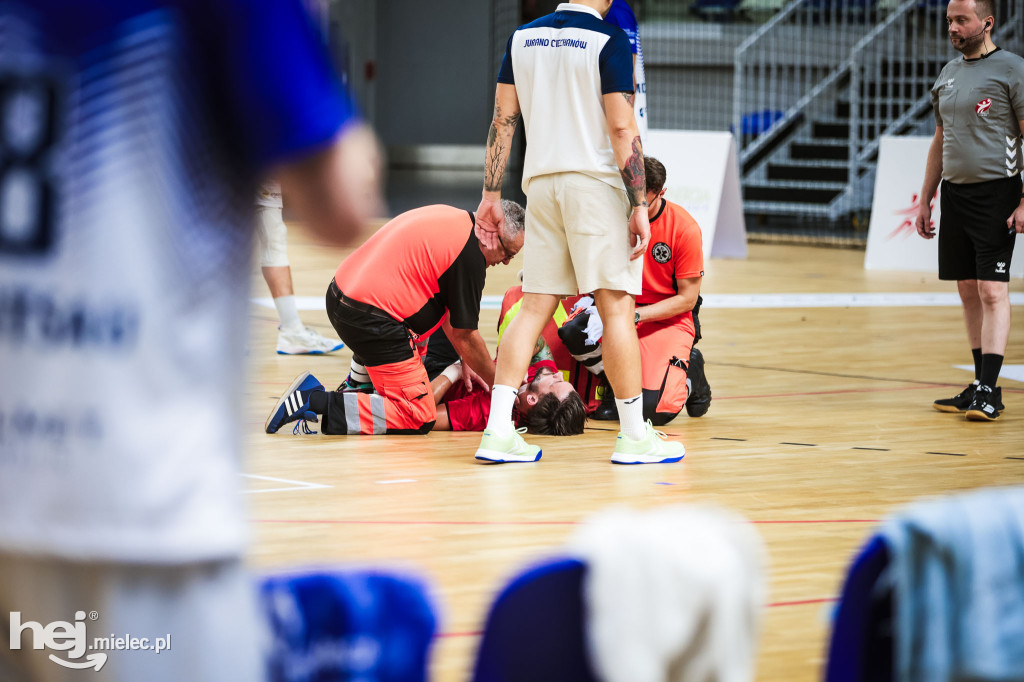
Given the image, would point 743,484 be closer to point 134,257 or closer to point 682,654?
point 682,654

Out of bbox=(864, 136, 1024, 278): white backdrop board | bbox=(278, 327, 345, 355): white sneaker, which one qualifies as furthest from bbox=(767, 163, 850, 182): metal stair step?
bbox=(278, 327, 345, 355): white sneaker

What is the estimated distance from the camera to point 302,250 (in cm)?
1243

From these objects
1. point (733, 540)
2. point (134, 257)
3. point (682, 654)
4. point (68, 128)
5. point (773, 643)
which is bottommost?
point (773, 643)

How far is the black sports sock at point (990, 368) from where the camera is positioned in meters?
5.27

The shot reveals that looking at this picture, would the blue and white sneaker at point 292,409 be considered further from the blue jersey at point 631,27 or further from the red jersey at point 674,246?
the blue jersey at point 631,27

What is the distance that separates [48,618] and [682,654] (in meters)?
0.59

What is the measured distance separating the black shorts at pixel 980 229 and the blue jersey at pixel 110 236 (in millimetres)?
4682

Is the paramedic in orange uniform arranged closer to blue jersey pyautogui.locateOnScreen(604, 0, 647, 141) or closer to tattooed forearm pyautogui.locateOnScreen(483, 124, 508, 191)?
tattooed forearm pyautogui.locateOnScreen(483, 124, 508, 191)

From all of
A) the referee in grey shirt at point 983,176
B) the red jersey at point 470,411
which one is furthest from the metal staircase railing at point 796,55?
the red jersey at point 470,411

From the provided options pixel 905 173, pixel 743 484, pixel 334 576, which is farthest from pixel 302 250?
pixel 334 576

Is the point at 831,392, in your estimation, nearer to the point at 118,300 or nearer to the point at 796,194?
the point at 118,300

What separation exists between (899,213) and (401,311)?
8.19m

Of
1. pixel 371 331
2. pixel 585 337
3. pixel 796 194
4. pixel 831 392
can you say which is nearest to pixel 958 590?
pixel 371 331

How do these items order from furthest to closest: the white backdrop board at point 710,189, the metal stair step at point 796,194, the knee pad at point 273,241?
the metal stair step at point 796,194, the white backdrop board at point 710,189, the knee pad at point 273,241
